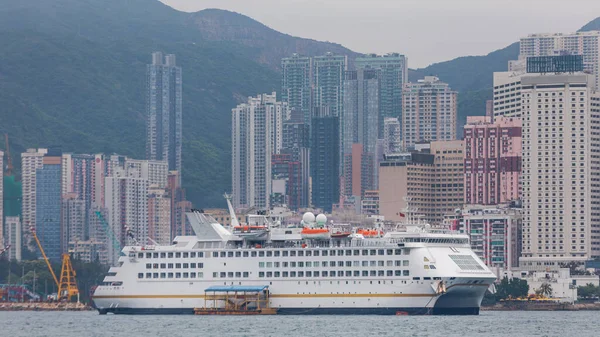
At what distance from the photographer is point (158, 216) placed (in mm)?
196375

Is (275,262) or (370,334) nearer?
(370,334)

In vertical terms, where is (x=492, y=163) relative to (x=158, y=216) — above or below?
above

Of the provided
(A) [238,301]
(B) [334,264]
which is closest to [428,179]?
(A) [238,301]

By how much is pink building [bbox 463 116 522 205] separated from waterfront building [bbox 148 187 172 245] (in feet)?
128

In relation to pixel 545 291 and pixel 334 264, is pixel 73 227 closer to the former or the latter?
pixel 545 291

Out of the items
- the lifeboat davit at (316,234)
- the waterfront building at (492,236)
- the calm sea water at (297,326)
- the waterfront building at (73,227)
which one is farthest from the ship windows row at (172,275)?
the waterfront building at (73,227)

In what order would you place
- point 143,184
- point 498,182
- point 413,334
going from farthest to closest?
point 143,184, point 498,182, point 413,334

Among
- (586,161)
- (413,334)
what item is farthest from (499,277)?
(413,334)

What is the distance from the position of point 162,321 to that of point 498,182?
99.4 m

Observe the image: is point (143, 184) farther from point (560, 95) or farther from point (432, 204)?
point (560, 95)

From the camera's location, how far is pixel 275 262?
8762 cm

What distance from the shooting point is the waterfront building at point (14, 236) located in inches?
7216

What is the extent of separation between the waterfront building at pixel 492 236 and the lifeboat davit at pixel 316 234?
6296 centimetres

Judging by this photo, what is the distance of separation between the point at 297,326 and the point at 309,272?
28.4ft
